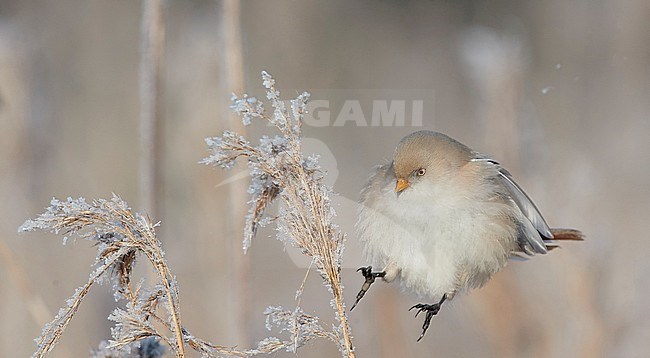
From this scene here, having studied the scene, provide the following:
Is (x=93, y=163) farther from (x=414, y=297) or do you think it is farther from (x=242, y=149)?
(x=242, y=149)

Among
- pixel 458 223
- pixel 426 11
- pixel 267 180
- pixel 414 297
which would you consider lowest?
pixel 414 297

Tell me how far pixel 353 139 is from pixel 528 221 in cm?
256

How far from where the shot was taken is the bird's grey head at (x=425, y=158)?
4.47 feet

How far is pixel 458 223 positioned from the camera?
131 cm

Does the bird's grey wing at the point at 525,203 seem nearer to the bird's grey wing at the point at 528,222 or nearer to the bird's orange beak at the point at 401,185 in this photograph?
the bird's grey wing at the point at 528,222

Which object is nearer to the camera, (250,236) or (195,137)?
(250,236)

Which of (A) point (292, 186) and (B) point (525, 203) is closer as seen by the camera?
(A) point (292, 186)

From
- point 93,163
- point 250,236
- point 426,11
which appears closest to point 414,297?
point 250,236

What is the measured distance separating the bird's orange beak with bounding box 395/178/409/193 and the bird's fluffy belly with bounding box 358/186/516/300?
23 millimetres

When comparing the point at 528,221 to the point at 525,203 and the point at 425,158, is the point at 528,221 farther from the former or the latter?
the point at 425,158

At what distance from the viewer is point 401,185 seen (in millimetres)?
1340

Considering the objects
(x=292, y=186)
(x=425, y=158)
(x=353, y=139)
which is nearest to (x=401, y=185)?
(x=425, y=158)

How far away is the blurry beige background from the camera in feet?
6.45

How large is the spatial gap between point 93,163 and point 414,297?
8.27 ft
